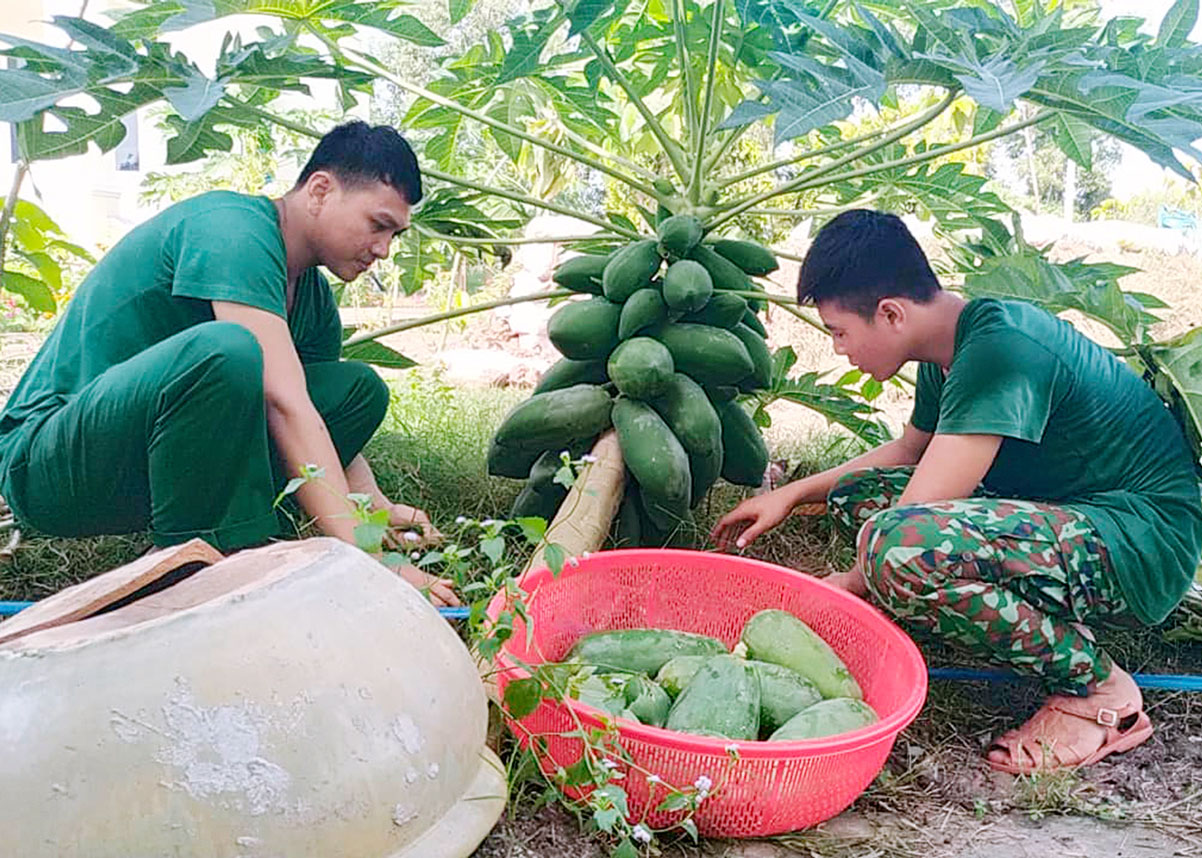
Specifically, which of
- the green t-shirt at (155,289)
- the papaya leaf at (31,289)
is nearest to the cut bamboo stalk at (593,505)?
the green t-shirt at (155,289)

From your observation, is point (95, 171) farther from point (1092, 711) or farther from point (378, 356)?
point (1092, 711)

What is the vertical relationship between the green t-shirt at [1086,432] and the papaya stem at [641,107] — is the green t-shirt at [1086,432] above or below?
below

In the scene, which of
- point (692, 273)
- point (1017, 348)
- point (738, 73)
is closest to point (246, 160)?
point (738, 73)

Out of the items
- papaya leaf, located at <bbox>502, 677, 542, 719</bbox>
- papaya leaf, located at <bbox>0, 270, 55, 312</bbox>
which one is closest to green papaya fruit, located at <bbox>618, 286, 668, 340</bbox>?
papaya leaf, located at <bbox>502, 677, 542, 719</bbox>

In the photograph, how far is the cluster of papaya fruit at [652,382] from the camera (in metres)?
2.41

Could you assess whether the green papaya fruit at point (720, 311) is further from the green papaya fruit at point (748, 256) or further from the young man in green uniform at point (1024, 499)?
the young man in green uniform at point (1024, 499)

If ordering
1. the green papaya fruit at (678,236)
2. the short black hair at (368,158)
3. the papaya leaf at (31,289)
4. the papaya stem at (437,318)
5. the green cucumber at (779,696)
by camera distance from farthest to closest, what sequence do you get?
1. the papaya leaf at (31,289)
2. the papaya stem at (437,318)
3. the green papaya fruit at (678,236)
4. the short black hair at (368,158)
5. the green cucumber at (779,696)

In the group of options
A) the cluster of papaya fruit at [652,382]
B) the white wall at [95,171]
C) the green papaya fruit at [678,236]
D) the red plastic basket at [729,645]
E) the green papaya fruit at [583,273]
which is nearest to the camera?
the red plastic basket at [729,645]

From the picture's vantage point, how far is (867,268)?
205cm

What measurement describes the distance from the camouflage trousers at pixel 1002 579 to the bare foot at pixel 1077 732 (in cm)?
3

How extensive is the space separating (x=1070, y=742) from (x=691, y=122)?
169cm

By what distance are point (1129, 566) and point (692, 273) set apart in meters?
1.11

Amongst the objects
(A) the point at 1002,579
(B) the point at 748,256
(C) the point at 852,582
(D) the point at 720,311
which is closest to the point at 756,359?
(D) the point at 720,311

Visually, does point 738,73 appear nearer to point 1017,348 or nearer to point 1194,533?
point 1017,348
